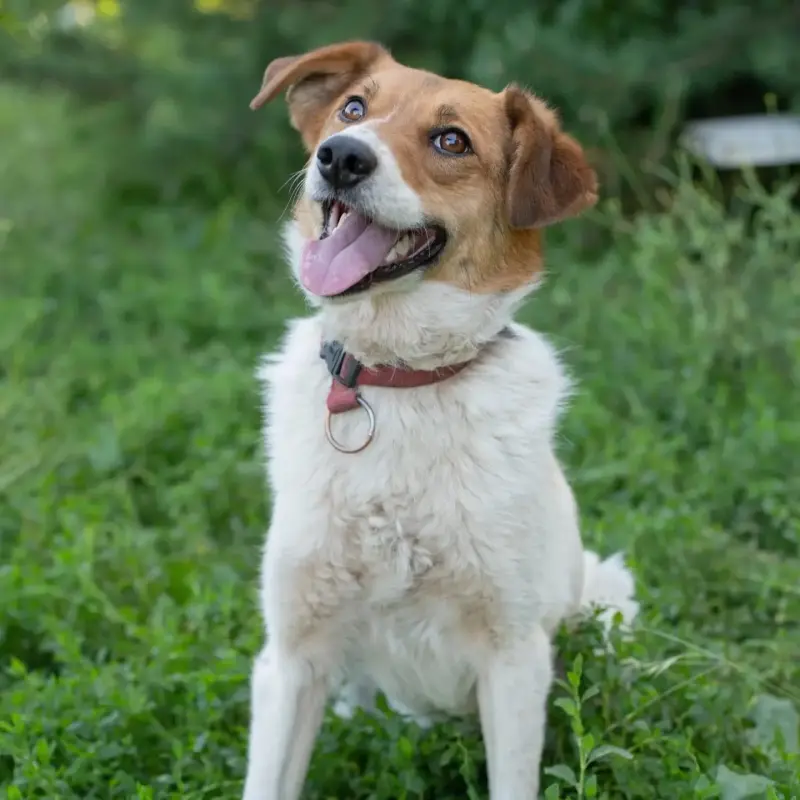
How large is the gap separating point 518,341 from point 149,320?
3.27 meters

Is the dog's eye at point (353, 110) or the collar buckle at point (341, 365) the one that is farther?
the dog's eye at point (353, 110)

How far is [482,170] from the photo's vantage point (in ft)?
8.93

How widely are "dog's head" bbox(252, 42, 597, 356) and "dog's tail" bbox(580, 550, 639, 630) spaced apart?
3.29ft

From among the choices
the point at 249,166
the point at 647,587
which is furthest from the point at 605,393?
the point at 249,166

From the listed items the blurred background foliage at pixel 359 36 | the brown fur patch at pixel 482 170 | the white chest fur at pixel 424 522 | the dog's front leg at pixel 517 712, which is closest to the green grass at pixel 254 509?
the dog's front leg at pixel 517 712

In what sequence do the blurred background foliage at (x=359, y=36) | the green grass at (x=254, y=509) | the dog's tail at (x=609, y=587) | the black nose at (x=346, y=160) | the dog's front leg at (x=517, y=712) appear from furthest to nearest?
1. the blurred background foliage at (x=359, y=36)
2. the dog's tail at (x=609, y=587)
3. the green grass at (x=254, y=509)
4. the dog's front leg at (x=517, y=712)
5. the black nose at (x=346, y=160)

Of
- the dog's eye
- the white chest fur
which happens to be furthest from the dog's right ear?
the white chest fur

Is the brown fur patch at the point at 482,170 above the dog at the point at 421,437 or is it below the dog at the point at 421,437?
above

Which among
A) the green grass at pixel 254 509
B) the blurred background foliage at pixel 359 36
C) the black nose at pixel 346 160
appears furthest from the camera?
the blurred background foliage at pixel 359 36

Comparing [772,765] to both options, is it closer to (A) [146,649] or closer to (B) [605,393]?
(A) [146,649]

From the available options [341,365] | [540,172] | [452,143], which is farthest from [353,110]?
[341,365]

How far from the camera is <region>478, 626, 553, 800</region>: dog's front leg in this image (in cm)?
260

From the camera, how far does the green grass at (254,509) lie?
9.36 feet

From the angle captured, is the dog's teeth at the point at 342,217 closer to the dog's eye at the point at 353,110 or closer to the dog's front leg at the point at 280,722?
the dog's eye at the point at 353,110
